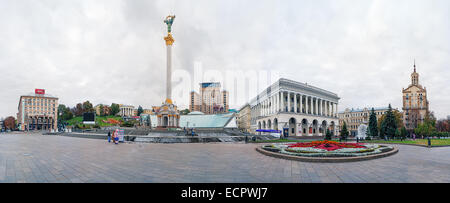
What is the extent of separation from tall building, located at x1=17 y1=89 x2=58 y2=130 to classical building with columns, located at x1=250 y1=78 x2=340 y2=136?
263 ft

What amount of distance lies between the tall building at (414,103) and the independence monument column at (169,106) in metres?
74.3

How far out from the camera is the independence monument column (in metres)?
42.7

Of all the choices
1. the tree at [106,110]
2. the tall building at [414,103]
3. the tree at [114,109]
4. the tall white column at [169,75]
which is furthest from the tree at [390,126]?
the tree at [106,110]

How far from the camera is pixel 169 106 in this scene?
143ft

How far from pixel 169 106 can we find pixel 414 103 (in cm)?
8256

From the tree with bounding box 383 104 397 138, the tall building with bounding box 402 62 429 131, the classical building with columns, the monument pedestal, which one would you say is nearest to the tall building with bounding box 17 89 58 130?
the monument pedestal

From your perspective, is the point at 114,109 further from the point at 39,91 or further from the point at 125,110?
the point at 39,91

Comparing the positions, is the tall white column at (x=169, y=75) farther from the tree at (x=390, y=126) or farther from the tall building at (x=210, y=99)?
the tall building at (x=210, y=99)

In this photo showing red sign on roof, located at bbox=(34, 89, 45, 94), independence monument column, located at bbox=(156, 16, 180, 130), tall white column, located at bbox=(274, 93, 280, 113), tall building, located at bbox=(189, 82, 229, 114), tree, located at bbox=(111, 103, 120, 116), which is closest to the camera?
independence monument column, located at bbox=(156, 16, 180, 130)

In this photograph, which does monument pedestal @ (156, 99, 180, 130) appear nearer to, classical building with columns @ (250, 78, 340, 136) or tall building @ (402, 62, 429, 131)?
classical building with columns @ (250, 78, 340, 136)

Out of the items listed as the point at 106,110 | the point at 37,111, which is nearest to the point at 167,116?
the point at 37,111
